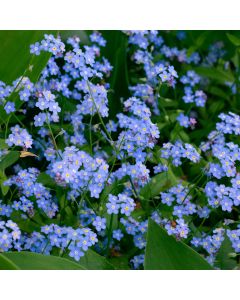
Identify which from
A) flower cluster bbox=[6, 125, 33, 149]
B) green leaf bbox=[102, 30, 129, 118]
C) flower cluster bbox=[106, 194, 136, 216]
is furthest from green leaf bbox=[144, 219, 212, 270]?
green leaf bbox=[102, 30, 129, 118]

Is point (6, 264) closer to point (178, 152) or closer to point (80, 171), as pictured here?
point (80, 171)

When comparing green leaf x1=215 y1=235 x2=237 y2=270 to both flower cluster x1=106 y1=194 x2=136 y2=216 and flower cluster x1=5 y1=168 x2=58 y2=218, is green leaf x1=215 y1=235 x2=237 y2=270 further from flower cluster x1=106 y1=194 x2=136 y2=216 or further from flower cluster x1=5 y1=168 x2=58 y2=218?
flower cluster x1=5 y1=168 x2=58 y2=218

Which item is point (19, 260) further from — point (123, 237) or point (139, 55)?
point (139, 55)

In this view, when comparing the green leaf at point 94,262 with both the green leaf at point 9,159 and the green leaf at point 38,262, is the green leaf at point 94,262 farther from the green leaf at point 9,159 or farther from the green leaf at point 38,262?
the green leaf at point 9,159

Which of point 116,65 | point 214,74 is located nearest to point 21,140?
point 116,65

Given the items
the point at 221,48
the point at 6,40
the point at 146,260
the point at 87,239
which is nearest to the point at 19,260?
the point at 87,239
